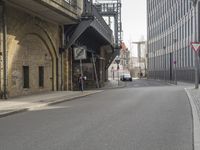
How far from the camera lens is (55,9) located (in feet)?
79.0

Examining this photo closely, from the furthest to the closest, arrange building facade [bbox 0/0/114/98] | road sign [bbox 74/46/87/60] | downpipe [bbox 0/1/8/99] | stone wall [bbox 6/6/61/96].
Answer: road sign [bbox 74/46/87/60] < stone wall [bbox 6/6/61/96] < building facade [bbox 0/0/114/98] < downpipe [bbox 0/1/8/99]

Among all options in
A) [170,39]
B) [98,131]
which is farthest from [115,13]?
[98,131]

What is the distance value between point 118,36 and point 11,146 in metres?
49.2

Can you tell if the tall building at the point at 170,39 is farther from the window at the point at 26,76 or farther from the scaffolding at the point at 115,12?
the window at the point at 26,76

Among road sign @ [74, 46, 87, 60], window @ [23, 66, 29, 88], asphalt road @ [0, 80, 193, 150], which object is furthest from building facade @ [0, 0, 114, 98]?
asphalt road @ [0, 80, 193, 150]

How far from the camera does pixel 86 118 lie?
13.0 meters

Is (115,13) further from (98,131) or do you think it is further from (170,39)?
(98,131)

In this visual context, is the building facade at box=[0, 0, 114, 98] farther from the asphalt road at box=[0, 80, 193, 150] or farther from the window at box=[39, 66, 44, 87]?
the asphalt road at box=[0, 80, 193, 150]

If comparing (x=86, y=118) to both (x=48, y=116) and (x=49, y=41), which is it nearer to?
(x=48, y=116)

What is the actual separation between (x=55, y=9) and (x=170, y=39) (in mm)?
51492

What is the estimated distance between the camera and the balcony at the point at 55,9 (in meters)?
21.8

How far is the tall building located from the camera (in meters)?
57.8

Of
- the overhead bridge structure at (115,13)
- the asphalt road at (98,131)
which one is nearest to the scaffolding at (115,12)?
the overhead bridge structure at (115,13)

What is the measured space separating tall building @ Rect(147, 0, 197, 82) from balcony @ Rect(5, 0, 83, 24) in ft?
85.8
